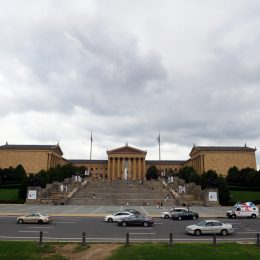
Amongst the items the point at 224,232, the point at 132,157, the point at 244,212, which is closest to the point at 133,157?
the point at 132,157

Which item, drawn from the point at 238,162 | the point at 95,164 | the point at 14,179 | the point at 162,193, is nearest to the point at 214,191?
the point at 162,193

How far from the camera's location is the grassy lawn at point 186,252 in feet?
56.1

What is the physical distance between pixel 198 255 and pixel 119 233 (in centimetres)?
1090

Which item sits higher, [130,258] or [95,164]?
[95,164]

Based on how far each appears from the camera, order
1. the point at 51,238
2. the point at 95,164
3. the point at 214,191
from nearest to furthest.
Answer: the point at 51,238 → the point at 214,191 → the point at 95,164

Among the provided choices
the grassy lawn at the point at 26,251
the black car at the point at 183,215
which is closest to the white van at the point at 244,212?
the black car at the point at 183,215

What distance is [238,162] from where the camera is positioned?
144500 millimetres

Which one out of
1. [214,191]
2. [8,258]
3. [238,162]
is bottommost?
[8,258]

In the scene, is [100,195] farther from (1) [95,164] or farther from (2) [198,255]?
(1) [95,164]

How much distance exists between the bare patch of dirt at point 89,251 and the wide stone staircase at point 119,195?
48660 millimetres

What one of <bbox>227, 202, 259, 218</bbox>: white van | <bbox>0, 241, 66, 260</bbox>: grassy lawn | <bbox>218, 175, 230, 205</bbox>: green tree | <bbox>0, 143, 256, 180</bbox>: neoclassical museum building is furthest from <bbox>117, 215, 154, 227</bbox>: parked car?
<bbox>0, 143, 256, 180</bbox>: neoclassical museum building

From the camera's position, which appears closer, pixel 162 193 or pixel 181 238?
pixel 181 238

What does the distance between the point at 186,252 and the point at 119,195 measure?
58649 mm

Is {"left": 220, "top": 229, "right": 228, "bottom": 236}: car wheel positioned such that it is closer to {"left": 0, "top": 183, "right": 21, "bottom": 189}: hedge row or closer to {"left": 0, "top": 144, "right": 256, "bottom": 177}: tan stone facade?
{"left": 0, "top": 183, "right": 21, "bottom": 189}: hedge row
